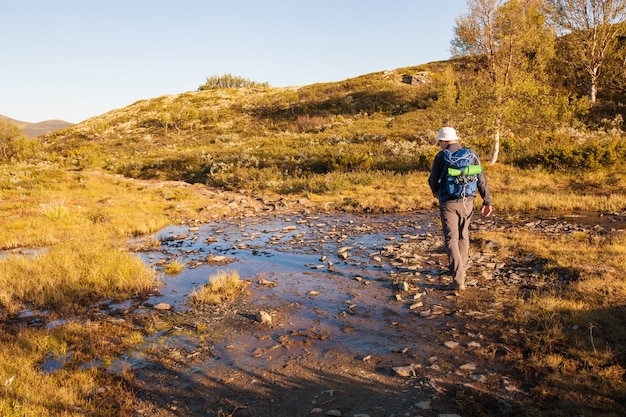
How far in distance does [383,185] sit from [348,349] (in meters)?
14.3

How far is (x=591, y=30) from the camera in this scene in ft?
101

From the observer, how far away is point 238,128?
161ft

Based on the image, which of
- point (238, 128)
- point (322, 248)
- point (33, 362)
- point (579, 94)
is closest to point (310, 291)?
point (322, 248)

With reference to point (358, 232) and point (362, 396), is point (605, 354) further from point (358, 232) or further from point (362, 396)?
point (358, 232)

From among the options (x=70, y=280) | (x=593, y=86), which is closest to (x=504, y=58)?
(x=593, y=86)

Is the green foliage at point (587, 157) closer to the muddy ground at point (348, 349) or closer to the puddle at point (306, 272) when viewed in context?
the puddle at point (306, 272)

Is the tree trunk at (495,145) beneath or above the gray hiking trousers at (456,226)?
above

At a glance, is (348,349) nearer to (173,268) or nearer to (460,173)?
(460,173)

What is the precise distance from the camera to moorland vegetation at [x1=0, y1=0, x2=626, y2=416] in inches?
186

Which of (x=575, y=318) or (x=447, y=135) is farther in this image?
(x=447, y=135)

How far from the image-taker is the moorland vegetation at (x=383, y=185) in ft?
15.5

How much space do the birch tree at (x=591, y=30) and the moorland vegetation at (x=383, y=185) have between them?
0.80ft

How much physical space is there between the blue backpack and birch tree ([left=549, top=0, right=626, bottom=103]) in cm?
3126

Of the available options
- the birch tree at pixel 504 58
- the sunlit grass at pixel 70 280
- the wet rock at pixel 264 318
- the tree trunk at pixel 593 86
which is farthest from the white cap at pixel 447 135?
the tree trunk at pixel 593 86
